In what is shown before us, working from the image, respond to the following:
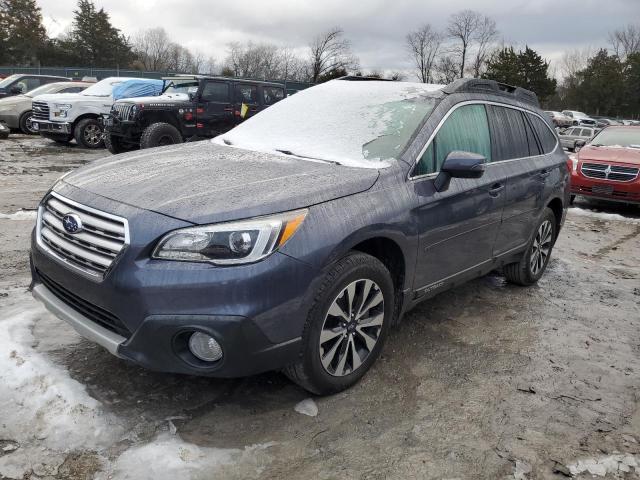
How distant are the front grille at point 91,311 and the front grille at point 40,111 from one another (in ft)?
39.4

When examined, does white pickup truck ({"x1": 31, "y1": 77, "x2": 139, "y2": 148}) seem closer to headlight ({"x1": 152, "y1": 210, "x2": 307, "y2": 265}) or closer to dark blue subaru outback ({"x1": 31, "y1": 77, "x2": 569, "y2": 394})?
dark blue subaru outback ({"x1": 31, "y1": 77, "x2": 569, "y2": 394})

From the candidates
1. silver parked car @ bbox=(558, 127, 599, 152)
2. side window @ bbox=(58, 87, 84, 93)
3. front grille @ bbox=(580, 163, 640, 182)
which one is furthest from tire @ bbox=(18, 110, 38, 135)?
silver parked car @ bbox=(558, 127, 599, 152)

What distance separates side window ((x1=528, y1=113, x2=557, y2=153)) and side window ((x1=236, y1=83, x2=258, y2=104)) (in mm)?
8307

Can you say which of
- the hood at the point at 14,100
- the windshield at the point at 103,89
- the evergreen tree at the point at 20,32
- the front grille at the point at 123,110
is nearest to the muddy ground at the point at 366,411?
the front grille at the point at 123,110

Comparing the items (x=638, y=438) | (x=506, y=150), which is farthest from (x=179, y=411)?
(x=506, y=150)

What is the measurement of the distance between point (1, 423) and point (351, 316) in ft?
5.63

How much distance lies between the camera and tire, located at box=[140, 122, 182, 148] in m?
10.4

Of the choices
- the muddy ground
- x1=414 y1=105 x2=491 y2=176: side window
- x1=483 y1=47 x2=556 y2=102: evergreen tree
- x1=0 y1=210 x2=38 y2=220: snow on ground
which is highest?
x1=483 y1=47 x2=556 y2=102: evergreen tree

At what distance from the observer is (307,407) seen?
278 cm

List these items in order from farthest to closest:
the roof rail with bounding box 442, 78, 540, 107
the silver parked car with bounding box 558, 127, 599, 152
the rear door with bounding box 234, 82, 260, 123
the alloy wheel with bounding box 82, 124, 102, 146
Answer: the silver parked car with bounding box 558, 127, 599, 152, the alloy wheel with bounding box 82, 124, 102, 146, the rear door with bounding box 234, 82, 260, 123, the roof rail with bounding box 442, 78, 540, 107

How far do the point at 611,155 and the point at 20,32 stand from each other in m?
60.3

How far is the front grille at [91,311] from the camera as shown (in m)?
2.41

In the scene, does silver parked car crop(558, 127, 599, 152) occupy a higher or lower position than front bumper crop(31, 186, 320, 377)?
higher

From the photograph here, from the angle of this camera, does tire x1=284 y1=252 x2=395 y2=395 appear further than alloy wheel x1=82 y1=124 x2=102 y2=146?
No
